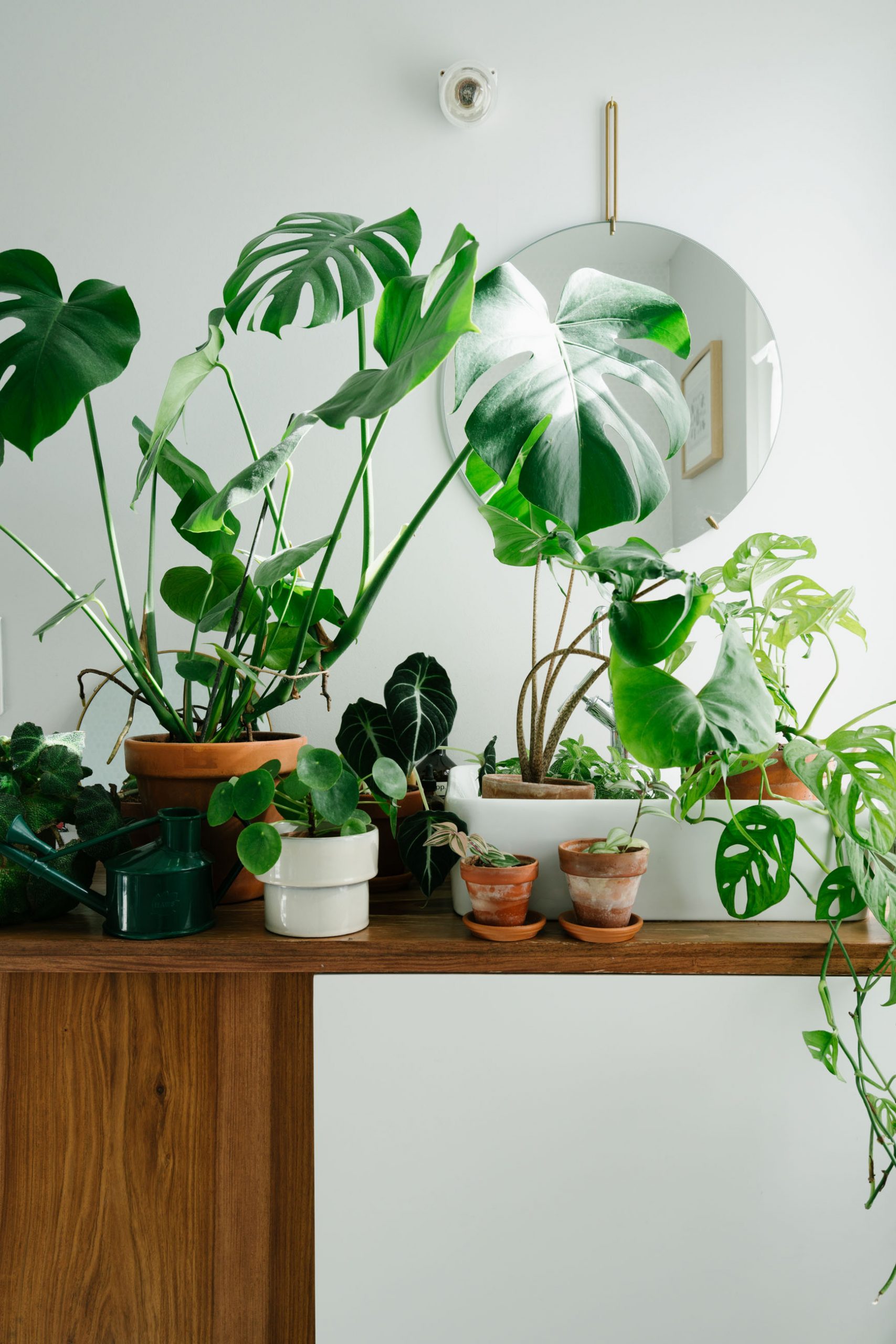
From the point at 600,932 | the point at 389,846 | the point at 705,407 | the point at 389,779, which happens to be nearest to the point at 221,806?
the point at 389,779

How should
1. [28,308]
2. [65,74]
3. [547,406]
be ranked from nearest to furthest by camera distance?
[547,406] → [28,308] → [65,74]

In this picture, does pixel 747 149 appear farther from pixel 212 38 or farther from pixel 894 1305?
pixel 894 1305

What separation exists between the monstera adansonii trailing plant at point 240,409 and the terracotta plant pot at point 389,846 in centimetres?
17

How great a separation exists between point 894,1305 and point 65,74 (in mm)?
1954

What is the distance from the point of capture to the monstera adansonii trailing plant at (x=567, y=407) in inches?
26.4

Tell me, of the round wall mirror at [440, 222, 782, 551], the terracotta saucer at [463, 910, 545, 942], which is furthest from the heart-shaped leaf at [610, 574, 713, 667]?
the round wall mirror at [440, 222, 782, 551]

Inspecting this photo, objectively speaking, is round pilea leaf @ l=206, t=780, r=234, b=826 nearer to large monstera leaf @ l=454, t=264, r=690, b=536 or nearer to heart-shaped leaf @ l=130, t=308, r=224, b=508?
heart-shaped leaf @ l=130, t=308, r=224, b=508

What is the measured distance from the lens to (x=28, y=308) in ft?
2.66

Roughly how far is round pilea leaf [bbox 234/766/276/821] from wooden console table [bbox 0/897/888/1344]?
13 cm

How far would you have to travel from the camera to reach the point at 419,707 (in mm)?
909

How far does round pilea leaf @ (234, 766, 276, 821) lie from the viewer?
0.75m

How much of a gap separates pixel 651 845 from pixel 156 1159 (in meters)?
0.57

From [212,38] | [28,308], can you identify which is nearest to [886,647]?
[28,308]

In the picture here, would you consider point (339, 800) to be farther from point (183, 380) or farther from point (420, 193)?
point (420, 193)
